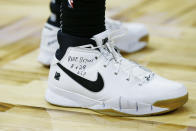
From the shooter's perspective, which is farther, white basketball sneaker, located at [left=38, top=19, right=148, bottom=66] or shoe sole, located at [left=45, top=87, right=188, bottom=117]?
white basketball sneaker, located at [left=38, top=19, right=148, bottom=66]

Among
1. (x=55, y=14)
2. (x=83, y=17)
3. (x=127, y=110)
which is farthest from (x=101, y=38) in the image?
(x=55, y=14)

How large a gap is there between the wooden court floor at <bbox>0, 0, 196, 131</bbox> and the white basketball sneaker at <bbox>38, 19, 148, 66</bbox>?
1.5 inches

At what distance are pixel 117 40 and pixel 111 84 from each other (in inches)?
21.2

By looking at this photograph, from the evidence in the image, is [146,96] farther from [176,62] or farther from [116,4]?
[116,4]

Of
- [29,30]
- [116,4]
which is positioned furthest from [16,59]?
[116,4]

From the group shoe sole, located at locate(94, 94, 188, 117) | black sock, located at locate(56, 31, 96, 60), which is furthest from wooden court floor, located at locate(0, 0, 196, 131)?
black sock, located at locate(56, 31, 96, 60)

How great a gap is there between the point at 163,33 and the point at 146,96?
92 centimetres

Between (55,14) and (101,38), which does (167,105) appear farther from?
(55,14)

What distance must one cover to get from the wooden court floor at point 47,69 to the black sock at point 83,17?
21 centimetres

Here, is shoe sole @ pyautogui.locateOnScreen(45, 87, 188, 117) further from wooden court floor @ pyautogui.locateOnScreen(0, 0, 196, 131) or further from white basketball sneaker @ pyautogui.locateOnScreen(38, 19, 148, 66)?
white basketball sneaker @ pyautogui.locateOnScreen(38, 19, 148, 66)

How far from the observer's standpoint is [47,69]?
1.36 meters

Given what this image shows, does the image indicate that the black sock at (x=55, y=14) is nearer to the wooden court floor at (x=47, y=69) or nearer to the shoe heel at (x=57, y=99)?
the wooden court floor at (x=47, y=69)

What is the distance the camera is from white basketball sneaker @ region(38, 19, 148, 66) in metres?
1.32

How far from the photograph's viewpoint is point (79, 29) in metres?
0.97
